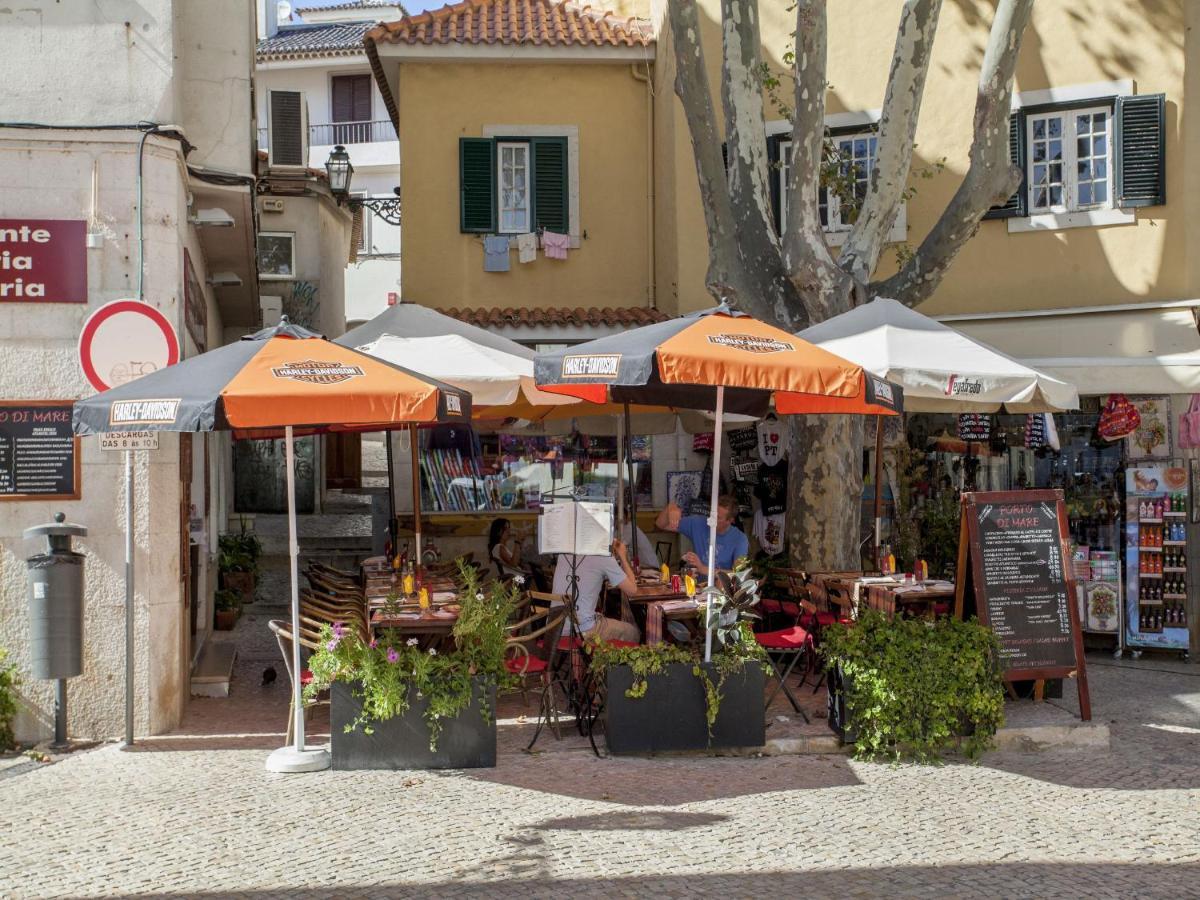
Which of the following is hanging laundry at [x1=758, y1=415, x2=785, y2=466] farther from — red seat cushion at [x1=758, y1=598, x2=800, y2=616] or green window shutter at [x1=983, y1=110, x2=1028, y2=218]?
red seat cushion at [x1=758, y1=598, x2=800, y2=616]

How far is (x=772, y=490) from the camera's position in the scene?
15500 mm

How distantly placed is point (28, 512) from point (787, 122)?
9.84 m

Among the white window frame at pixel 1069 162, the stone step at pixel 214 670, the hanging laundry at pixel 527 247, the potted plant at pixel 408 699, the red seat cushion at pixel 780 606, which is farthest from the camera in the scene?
the hanging laundry at pixel 527 247

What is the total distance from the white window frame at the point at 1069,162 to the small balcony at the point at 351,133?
31.6 meters

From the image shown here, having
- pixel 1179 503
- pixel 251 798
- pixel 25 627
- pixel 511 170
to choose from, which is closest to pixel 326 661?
pixel 251 798

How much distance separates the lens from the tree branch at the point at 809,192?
38.7 ft

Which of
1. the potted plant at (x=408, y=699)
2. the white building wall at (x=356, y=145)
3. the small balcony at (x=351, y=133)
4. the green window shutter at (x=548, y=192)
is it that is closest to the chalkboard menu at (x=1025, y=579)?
the potted plant at (x=408, y=699)

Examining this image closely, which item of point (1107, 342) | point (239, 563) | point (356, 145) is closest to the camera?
point (1107, 342)

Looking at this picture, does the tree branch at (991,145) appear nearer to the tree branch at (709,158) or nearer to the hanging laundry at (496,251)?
the tree branch at (709,158)

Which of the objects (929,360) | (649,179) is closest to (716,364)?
(929,360)

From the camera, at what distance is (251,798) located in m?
7.44

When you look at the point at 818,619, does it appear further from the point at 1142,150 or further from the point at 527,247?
the point at 527,247

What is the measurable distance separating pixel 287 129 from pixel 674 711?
14357 millimetres

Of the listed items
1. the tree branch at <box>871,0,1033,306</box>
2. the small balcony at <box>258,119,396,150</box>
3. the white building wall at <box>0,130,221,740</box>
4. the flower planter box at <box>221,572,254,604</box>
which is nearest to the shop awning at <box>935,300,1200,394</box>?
the tree branch at <box>871,0,1033,306</box>
